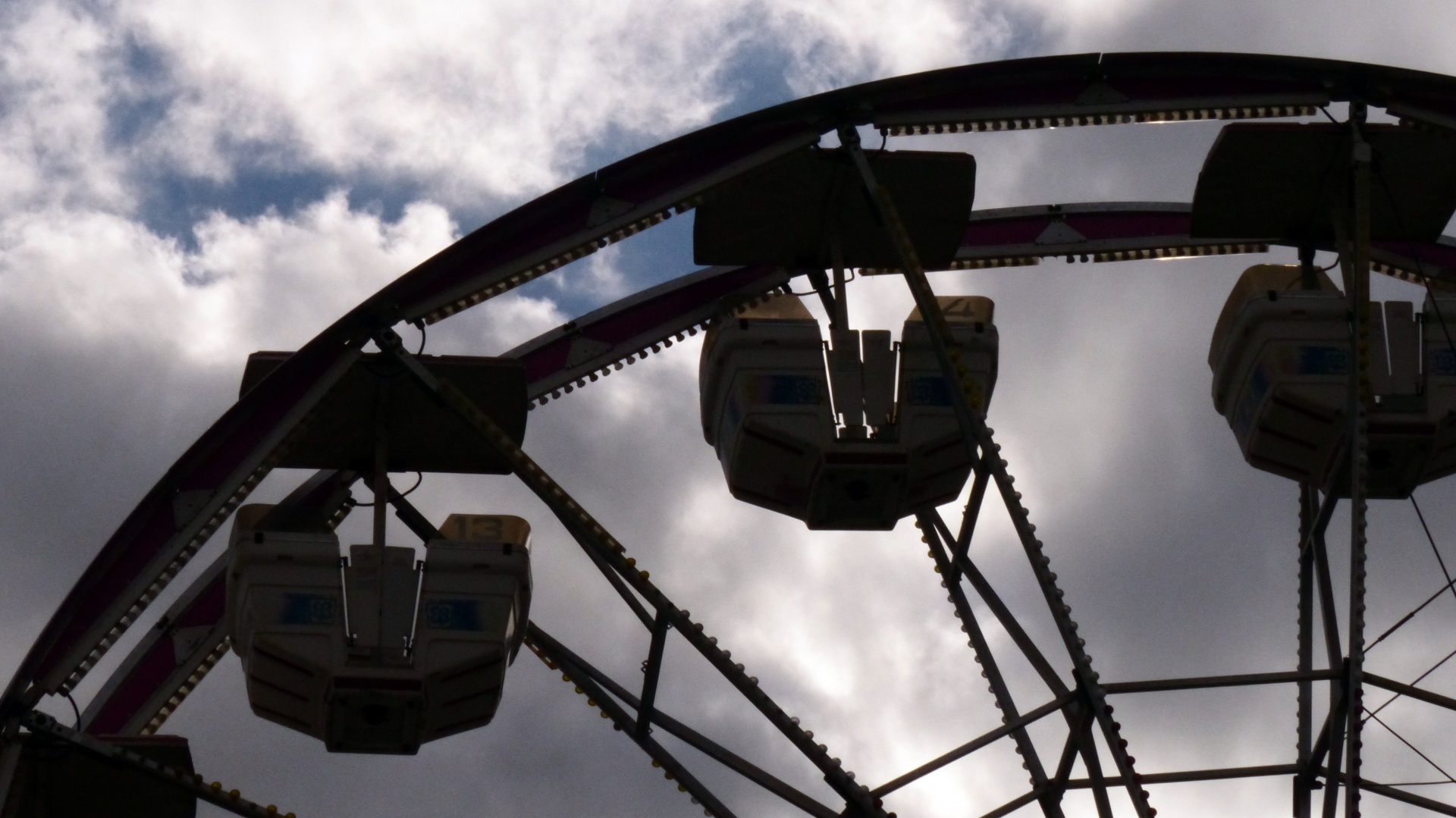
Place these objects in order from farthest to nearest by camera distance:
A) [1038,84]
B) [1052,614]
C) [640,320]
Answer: [640,320] → [1038,84] → [1052,614]

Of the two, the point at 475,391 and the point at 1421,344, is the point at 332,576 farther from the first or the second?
the point at 1421,344

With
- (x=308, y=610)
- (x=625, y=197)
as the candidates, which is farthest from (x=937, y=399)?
(x=308, y=610)

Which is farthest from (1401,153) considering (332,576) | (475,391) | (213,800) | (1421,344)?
(213,800)

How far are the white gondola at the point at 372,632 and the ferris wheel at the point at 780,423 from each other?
0.04m

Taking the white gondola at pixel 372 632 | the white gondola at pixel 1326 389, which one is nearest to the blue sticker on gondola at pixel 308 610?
the white gondola at pixel 372 632

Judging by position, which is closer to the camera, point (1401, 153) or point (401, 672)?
point (401, 672)

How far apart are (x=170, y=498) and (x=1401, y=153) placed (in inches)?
565

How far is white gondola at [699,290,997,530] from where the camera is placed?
1247 inches

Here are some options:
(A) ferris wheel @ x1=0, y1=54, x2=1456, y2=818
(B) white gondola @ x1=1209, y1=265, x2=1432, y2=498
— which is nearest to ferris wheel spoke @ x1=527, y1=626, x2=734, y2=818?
(A) ferris wheel @ x1=0, y1=54, x2=1456, y2=818

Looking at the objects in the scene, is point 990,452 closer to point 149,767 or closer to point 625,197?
point 625,197

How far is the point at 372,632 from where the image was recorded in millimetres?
30734

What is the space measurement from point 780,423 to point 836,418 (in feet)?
2.02

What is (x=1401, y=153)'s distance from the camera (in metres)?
33.6

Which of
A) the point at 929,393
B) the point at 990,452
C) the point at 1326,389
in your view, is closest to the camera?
the point at 990,452
